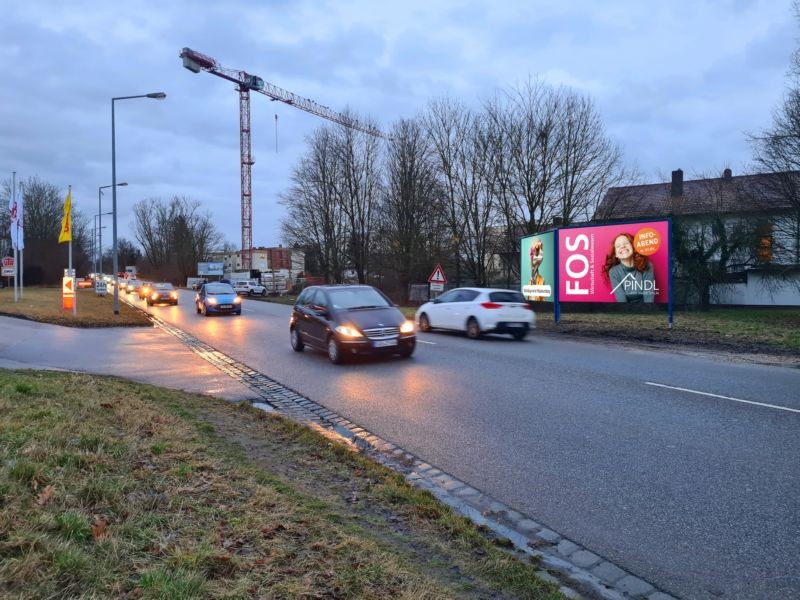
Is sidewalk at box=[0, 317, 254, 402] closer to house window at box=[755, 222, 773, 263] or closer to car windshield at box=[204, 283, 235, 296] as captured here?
car windshield at box=[204, 283, 235, 296]

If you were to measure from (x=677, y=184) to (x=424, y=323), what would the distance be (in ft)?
105

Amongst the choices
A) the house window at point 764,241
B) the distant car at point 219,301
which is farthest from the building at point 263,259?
the house window at point 764,241

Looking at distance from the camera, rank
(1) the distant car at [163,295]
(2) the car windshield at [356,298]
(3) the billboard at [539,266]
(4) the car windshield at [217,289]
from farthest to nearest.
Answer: (1) the distant car at [163,295] → (4) the car windshield at [217,289] → (3) the billboard at [539,266] → (2) the car windshield at [356,298]

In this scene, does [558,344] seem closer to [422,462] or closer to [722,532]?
[422,462]

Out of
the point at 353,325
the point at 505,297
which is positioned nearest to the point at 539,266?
the point at 505,297

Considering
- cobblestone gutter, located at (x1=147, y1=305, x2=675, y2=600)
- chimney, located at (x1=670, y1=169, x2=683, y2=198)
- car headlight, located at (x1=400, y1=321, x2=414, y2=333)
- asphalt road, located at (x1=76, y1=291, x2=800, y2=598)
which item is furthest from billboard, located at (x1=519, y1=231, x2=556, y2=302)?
chimney, located at (x1=670, y1=169, x2=683, y2=198)

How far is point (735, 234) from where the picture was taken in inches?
1248

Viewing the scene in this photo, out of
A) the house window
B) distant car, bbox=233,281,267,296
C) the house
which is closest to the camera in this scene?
the house

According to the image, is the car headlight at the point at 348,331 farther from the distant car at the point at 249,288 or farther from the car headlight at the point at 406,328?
the distant car at the point at 249,288

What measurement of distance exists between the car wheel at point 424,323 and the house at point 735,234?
1703cm

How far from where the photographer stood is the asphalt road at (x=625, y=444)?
12.6 ft

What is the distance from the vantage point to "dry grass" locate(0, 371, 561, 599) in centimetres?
288

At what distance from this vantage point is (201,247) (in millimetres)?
102062

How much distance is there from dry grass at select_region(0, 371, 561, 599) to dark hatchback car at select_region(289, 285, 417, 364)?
20.9 feet
